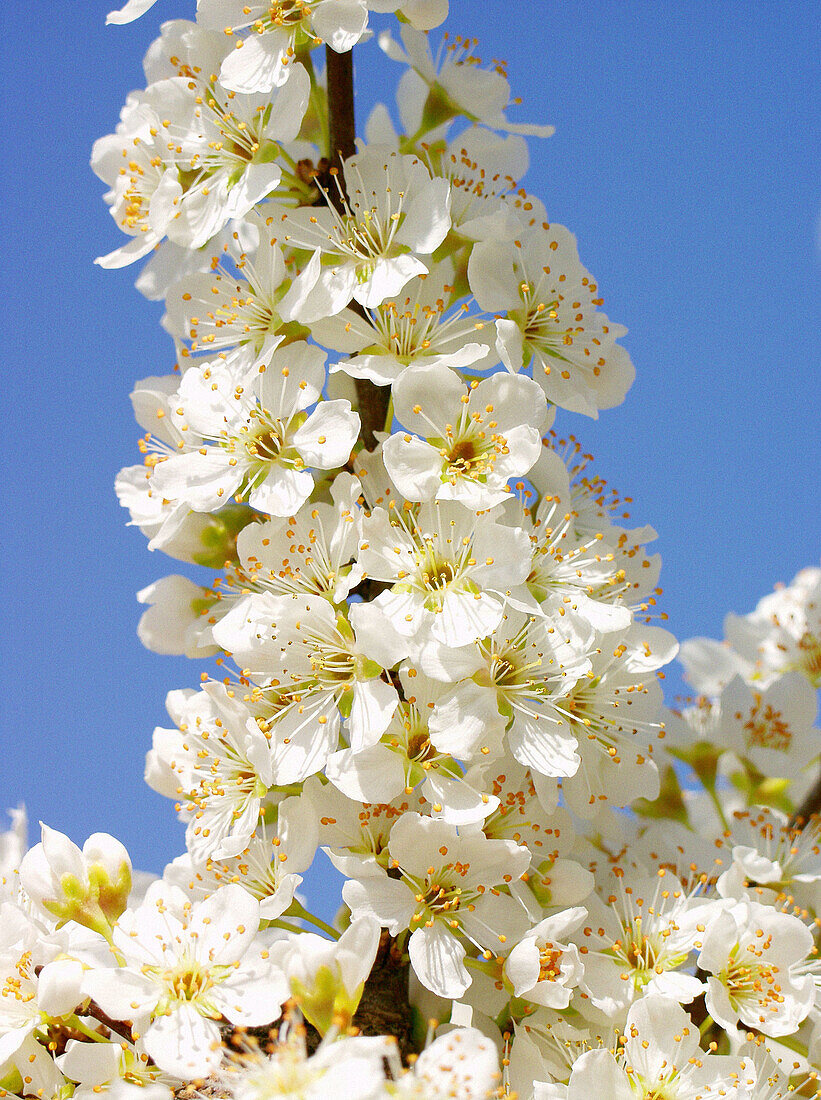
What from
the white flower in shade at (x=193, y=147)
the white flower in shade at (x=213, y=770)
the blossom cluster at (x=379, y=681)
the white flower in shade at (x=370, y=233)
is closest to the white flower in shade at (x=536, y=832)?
the blossom cluster at (x=379, y=681)

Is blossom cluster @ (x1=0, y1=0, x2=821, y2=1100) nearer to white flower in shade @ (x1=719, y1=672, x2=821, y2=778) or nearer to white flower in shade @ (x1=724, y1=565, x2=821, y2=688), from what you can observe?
white flower in shade @ (x1=719, y1=672, x2=821, y2=778)

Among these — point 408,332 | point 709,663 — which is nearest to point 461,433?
point 408,332

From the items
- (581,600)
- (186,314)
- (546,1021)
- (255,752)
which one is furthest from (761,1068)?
(186,314)

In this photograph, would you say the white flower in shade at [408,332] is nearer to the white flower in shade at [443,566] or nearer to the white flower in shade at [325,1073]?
the white flower in shade at [443,566]

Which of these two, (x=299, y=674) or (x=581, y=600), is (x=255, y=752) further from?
(x=581, y=600)

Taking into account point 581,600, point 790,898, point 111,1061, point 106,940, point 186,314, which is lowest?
point 111,1061

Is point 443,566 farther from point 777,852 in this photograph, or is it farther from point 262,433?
point 777,852
